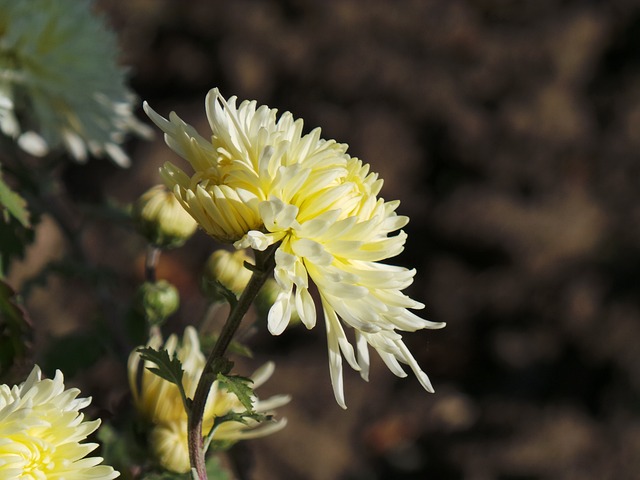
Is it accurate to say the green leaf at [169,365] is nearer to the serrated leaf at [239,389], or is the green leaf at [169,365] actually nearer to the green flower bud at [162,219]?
the serrated leaf at [239,389]

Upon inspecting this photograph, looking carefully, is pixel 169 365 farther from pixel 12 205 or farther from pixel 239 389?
pixel 12 205

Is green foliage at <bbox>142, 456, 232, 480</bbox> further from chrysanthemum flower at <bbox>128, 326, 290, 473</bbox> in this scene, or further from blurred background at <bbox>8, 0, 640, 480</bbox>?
blurred background at <bbox>8, 0, 640, 480</bbox>

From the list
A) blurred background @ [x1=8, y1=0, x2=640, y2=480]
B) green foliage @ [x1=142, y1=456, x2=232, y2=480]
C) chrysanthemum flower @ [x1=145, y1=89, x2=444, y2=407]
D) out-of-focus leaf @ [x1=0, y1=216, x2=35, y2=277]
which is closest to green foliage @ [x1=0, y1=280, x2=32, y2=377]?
out-of-focus leaf @ [x1=0, y1=216, x2=35, y2=277]

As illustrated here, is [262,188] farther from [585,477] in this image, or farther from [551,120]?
[551,120]

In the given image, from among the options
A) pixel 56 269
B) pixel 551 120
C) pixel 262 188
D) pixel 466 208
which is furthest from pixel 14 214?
pixel 551 120

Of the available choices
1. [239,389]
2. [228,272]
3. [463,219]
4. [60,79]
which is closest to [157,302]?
[228,272]

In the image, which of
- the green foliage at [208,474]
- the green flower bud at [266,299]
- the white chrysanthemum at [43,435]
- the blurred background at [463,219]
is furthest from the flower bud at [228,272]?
the blurred background at [463,219]
